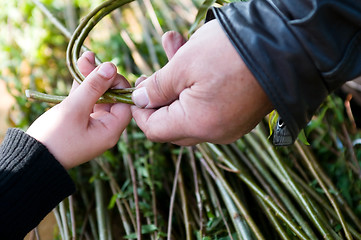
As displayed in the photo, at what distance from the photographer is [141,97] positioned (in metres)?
0.74

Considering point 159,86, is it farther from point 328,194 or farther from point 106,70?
point 328,194

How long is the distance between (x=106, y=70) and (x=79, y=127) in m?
0.12

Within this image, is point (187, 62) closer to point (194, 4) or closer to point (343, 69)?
point (343, 69)

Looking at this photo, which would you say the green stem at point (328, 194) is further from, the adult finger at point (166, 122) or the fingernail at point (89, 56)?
the fingernail at point (89, 56)

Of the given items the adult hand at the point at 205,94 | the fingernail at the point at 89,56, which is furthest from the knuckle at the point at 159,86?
the fingernail at the point at 89,56

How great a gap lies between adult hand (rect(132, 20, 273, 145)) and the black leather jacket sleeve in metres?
0.03

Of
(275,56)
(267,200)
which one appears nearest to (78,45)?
(275,56)

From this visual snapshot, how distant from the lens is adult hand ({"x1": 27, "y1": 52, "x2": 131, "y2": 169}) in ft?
2.45

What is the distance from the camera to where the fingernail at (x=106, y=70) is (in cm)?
76

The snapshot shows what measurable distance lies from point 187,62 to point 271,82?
14 cm

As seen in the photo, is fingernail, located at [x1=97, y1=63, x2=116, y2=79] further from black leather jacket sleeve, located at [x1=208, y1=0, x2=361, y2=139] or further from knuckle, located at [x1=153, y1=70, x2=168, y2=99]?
black leather jacket sleeve, located at [x1=208, y1=0, x2=361, y2=139]

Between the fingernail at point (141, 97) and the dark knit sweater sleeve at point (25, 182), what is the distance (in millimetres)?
184

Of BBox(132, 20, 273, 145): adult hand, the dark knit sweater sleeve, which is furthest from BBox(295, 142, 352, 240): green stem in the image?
the dark knit sweater sleeve

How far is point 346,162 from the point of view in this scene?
1151 mm
